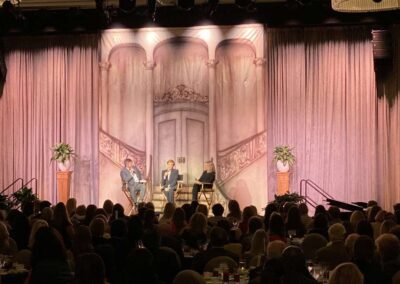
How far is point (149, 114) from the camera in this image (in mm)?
17812

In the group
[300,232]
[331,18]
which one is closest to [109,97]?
[331,18]

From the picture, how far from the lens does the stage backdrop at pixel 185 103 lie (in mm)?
17531

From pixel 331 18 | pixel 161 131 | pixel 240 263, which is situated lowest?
pixel 240 263

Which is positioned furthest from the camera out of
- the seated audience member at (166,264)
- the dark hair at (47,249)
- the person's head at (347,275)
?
the seated audience member at (166,264)

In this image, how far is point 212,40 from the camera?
57.8 feet

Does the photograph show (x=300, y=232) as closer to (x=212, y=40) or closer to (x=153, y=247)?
(x=153, y=247)

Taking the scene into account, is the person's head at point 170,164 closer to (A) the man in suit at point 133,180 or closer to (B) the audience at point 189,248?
(A) the man in suit at point 133,180

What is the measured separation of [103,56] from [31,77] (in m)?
2.01

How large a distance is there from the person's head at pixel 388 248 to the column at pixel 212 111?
451 inches

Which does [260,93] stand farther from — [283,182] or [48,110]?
[48,110]

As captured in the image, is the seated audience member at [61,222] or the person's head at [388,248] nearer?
the person's head at [388,248]

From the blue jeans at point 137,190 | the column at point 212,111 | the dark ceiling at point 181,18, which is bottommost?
the blue jeans at point 137,190

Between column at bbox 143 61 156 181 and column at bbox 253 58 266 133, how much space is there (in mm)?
2630

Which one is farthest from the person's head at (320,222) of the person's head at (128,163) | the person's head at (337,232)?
the person's head at (128,163)
